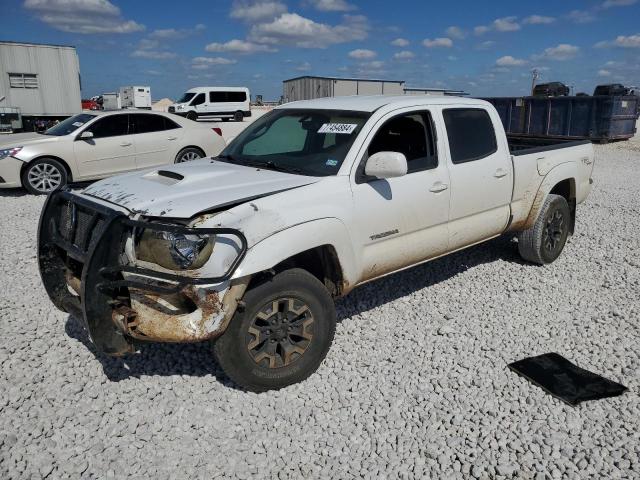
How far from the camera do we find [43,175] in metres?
9.59

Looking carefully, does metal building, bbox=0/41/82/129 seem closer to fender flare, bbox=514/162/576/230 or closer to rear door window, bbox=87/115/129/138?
rear door window, bbox=87/115/129/138

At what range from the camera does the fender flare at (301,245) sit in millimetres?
3057

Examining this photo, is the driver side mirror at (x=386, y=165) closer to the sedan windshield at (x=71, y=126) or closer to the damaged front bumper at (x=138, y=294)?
the damaged front bumper at (x=138, y=294)

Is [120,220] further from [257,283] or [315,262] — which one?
[315,262]

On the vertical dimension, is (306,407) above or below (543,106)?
below

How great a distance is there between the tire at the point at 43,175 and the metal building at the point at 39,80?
14.2 meters

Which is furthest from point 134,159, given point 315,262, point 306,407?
point 306,407

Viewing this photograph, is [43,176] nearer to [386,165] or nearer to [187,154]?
[187,154]

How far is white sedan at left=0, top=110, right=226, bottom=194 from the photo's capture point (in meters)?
9.41

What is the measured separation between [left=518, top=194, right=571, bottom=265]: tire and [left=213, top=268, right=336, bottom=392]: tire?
10.2ft

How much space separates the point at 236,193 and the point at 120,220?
73cm

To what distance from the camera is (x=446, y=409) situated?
3.32 metres

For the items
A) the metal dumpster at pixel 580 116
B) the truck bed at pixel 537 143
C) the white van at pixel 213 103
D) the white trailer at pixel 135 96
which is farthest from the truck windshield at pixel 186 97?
the truck bed at pixel 537 143

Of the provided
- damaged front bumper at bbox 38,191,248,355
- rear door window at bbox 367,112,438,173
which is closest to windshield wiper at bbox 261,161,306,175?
rear door window at bbox 367,112,438,173
